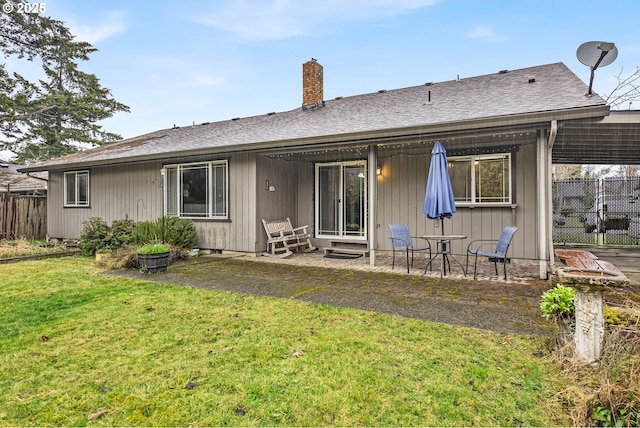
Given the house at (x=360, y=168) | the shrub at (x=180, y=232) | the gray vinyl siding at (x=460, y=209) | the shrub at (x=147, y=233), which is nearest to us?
the house at (x=360, y=168)

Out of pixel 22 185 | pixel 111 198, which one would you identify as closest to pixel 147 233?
pixel 111 198

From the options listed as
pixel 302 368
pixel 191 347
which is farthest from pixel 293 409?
pixel 191 347

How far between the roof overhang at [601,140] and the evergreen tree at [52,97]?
23.2m

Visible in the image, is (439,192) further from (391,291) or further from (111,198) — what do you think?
(111,198)

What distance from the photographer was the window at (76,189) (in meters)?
10.4

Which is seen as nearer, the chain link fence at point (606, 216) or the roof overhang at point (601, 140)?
the roof overhang at point (601, 140)

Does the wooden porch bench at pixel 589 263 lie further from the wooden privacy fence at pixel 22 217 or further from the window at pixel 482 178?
the wooden privacy fence at pixel 22 217

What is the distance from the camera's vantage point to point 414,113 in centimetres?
657

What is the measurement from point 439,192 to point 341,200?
11.6 ft

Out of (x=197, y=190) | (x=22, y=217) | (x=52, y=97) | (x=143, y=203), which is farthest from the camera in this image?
(x=52, y=97)

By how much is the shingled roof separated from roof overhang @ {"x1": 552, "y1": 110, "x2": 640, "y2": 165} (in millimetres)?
540

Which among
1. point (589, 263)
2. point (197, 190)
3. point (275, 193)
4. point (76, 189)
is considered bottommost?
point (589, 263)

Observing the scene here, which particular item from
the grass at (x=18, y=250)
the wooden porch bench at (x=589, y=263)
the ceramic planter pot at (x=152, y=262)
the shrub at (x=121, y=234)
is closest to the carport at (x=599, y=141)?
the wooden porch bench at (x=589, y=263)

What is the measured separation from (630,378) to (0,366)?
13.8 ft
